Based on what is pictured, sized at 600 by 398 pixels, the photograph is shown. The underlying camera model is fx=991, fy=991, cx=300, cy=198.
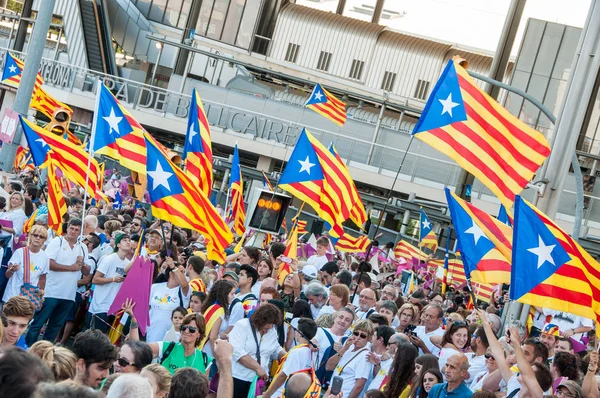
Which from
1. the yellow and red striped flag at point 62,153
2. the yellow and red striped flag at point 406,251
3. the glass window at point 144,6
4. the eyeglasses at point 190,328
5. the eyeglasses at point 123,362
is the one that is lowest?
the eyeglasses at point 123,362

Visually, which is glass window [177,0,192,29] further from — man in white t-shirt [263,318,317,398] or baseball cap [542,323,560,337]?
man in white t-shirt [263,318,317,398]

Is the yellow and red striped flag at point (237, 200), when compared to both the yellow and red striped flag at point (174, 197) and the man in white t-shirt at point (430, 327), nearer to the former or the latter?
the yellow and red striped flag at point (174, 197)

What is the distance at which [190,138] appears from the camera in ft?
47.9

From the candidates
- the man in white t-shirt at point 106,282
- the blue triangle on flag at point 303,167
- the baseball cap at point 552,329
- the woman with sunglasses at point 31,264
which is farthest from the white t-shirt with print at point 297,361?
the blue triangle on flag at point 303,167

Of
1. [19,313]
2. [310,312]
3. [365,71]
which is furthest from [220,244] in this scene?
[365,71]

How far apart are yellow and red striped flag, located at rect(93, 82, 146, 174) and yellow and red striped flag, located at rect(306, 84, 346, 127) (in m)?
11.2

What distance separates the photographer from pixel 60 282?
467 inches

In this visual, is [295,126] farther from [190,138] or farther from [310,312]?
[310,312]

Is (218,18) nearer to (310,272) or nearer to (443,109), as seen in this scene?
(310,272)

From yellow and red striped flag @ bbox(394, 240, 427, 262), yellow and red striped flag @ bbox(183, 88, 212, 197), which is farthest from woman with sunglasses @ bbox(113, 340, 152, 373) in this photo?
yellow and red striped flag @ bbox(394, 240, 427, 262)

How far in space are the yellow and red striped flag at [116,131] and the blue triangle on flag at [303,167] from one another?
11.0 ft

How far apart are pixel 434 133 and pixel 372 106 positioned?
99.8 feet

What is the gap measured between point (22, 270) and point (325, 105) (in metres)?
14.9

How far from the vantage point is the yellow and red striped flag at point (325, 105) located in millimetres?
24766
